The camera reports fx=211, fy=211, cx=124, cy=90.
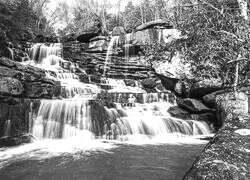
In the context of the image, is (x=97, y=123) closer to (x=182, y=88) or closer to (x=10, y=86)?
(x=10, y=86)

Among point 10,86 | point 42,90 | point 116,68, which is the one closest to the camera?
point 10,86

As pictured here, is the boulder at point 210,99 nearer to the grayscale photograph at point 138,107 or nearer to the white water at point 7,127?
the grayscale photograph at point 138,107

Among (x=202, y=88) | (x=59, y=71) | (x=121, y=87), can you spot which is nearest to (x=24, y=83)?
(x=59, y=71)

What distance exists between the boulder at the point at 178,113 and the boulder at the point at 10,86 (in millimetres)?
8816

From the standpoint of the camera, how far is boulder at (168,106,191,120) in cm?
1260

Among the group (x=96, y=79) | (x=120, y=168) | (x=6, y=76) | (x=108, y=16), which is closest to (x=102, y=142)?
(x=120, y=168)

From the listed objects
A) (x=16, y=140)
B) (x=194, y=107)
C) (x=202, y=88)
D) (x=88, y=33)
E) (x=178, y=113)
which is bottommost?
(x=16, y=140)

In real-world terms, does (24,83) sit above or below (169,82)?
below

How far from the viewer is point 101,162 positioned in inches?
253

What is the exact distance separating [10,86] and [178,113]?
9545mm

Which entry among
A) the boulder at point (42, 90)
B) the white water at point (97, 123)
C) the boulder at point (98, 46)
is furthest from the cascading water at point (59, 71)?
the boulder at point (98, 46)

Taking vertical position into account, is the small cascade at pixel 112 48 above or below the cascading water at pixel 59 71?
above

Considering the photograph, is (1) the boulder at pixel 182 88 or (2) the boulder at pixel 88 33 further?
(2) the boulder at pixel 88 33

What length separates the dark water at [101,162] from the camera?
5387 millimetres
